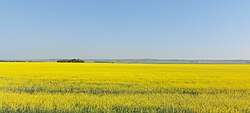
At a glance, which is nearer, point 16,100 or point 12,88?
point 16,100

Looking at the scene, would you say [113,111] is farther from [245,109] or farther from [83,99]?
[245,109]

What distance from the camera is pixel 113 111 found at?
8719 millimetres

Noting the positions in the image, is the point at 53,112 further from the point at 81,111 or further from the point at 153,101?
the point at 153,101

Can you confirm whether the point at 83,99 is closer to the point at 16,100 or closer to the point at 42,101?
the point at 42,101

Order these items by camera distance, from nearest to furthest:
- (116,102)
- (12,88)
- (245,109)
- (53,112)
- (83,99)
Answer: (53,112) → (245,109) → (116,102) → (83,99) → (12,88)

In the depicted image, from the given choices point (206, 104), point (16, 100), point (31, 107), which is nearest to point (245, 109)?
point (206, 104)

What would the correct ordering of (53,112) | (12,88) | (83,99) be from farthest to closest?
(12,88)
(83,99)
(53,112)

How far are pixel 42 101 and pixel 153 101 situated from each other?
374 cm

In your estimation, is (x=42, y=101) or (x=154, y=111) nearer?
(x=154, y=111)

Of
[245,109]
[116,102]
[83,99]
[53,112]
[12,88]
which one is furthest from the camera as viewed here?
[12,88]

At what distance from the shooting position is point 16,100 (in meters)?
10.2

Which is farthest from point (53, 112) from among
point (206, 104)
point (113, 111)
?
point (206, 104)

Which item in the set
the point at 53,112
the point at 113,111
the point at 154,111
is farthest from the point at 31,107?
the point at 154,111

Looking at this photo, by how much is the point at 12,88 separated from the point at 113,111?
818cm
